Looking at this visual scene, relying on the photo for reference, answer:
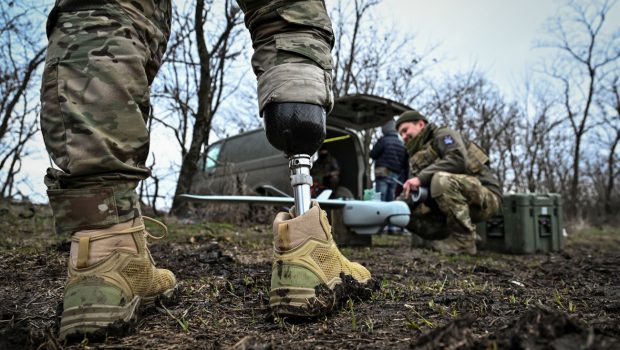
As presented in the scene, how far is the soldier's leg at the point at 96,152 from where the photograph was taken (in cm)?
120

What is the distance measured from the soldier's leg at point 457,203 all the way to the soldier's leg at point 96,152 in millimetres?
4193

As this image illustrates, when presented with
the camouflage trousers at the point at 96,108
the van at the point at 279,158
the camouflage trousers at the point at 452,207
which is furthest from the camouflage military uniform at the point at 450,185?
the camouflage trousers at the point at 96,108

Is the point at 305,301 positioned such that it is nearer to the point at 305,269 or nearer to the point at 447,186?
the point at 305,269

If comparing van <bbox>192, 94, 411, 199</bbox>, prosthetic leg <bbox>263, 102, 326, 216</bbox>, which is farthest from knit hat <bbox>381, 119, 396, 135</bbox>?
prosthetic leg <bbox>263, 102, 326, 216</bbox>

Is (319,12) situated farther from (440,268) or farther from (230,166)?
(230,166)

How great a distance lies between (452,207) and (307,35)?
3.89 metres

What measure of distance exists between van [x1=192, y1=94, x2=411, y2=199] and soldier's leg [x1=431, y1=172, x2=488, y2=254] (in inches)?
79.4

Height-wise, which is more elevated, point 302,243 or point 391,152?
point 391,152

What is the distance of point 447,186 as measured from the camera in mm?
4992

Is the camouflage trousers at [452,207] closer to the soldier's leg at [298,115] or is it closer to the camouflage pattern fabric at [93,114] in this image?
the soldier's leg at [298,115]

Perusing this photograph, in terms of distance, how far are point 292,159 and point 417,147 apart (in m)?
4.49

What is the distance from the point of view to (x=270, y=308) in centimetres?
140

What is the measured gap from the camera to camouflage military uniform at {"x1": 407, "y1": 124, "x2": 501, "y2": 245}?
5.00 metres

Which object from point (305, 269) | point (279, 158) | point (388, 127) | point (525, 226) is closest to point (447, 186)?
point (525, 226)
